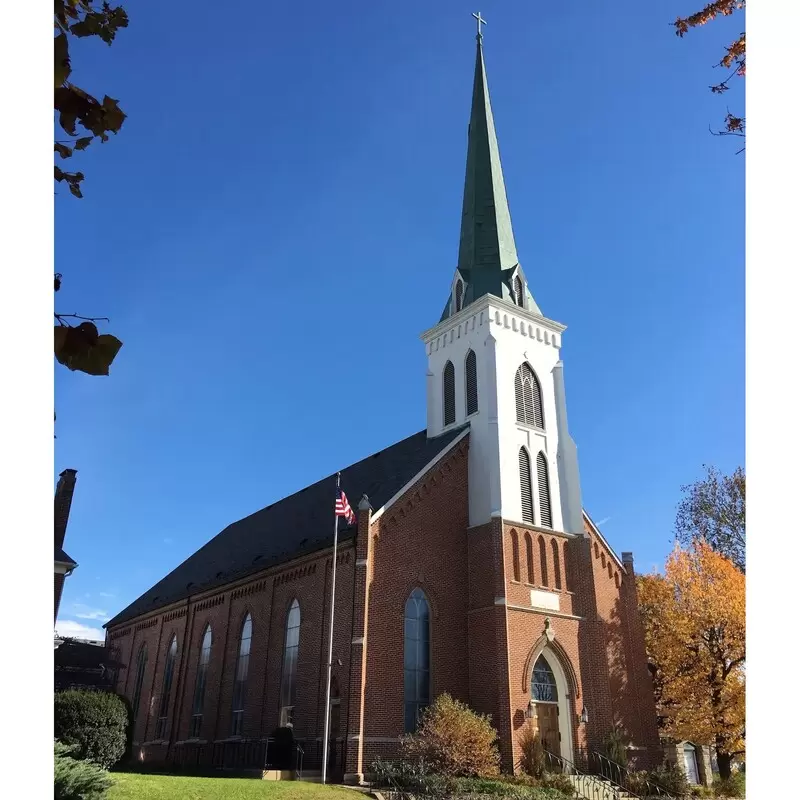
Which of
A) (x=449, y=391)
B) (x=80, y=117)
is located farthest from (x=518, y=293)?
(x=80, y=117)

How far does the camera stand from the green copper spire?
3331 centimetres

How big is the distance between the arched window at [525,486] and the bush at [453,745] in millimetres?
8048

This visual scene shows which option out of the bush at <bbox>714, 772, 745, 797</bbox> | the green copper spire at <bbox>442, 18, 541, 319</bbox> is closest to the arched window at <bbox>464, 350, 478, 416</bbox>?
the green copper spire at <bbox>442, 18, 541, 319</bbox>

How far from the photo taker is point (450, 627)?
2614cm

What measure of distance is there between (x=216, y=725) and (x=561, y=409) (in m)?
20.1

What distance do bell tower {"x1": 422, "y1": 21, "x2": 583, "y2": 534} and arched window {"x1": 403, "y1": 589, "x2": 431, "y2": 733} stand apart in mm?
4141

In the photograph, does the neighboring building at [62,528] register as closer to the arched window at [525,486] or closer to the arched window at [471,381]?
the arched window at [471,381]

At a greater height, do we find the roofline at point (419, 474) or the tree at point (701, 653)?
the roofline at point (419, 474)

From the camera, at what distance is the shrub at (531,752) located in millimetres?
23141

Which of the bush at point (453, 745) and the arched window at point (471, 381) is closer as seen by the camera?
the bush at point (453, 745)

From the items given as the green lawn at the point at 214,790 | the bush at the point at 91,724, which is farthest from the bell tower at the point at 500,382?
the bush at the point at 91,724

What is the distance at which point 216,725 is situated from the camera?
31484 millimetres

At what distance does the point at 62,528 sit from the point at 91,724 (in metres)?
14.2
